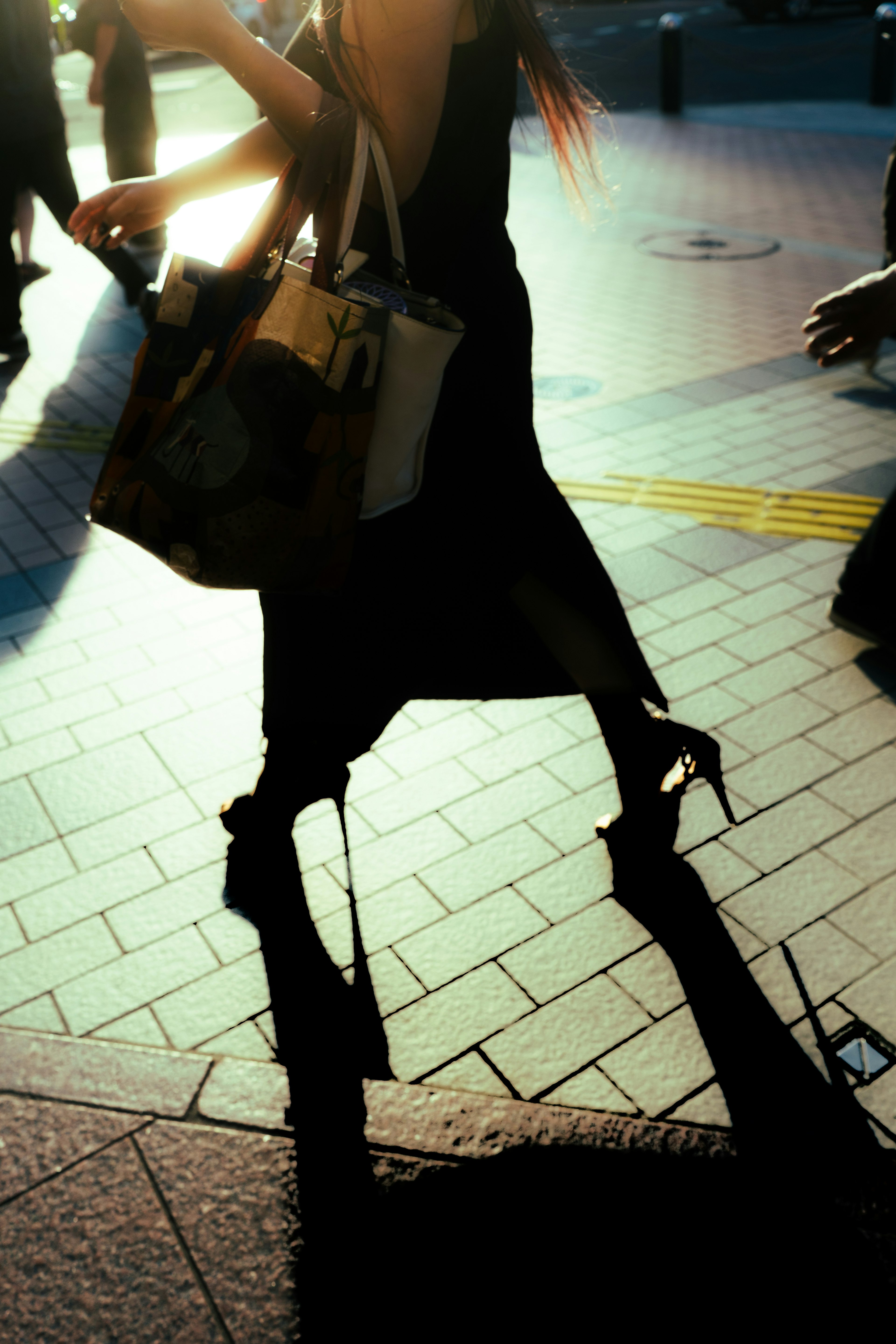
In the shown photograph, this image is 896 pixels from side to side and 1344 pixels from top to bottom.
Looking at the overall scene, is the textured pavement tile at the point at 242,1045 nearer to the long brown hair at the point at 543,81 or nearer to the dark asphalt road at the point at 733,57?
the long brown hair at the point at 543,81

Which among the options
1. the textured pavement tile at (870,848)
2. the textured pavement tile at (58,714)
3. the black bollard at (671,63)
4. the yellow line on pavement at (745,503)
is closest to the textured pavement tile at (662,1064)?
the textured pavement tile at (870,848)

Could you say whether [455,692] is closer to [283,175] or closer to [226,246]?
[283,175]

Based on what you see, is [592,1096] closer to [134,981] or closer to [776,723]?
[134,981]

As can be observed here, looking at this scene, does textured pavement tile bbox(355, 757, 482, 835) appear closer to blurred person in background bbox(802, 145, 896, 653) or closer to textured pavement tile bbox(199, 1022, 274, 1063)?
textured pavement tile bbox(199, 1022, 274, 1063)

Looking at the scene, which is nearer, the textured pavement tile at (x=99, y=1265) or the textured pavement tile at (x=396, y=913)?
the textured pavement tile at (x=99, y=1265)

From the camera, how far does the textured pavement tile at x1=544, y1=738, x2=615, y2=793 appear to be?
2.93 meters

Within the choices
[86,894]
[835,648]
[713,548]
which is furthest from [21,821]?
[713,548]

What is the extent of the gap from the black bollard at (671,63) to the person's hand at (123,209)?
1388 cm

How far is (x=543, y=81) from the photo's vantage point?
→ 6.37 feet

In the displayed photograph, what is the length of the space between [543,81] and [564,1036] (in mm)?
1825

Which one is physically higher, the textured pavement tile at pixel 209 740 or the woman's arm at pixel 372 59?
the woman's arm at pixel 372 59

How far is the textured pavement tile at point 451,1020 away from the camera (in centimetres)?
220

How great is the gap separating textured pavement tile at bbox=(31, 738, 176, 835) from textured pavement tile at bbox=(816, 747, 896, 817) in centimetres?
176

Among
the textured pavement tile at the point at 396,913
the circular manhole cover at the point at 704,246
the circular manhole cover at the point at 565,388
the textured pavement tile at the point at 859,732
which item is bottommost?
the textured pavement tile at the point at 396,913
